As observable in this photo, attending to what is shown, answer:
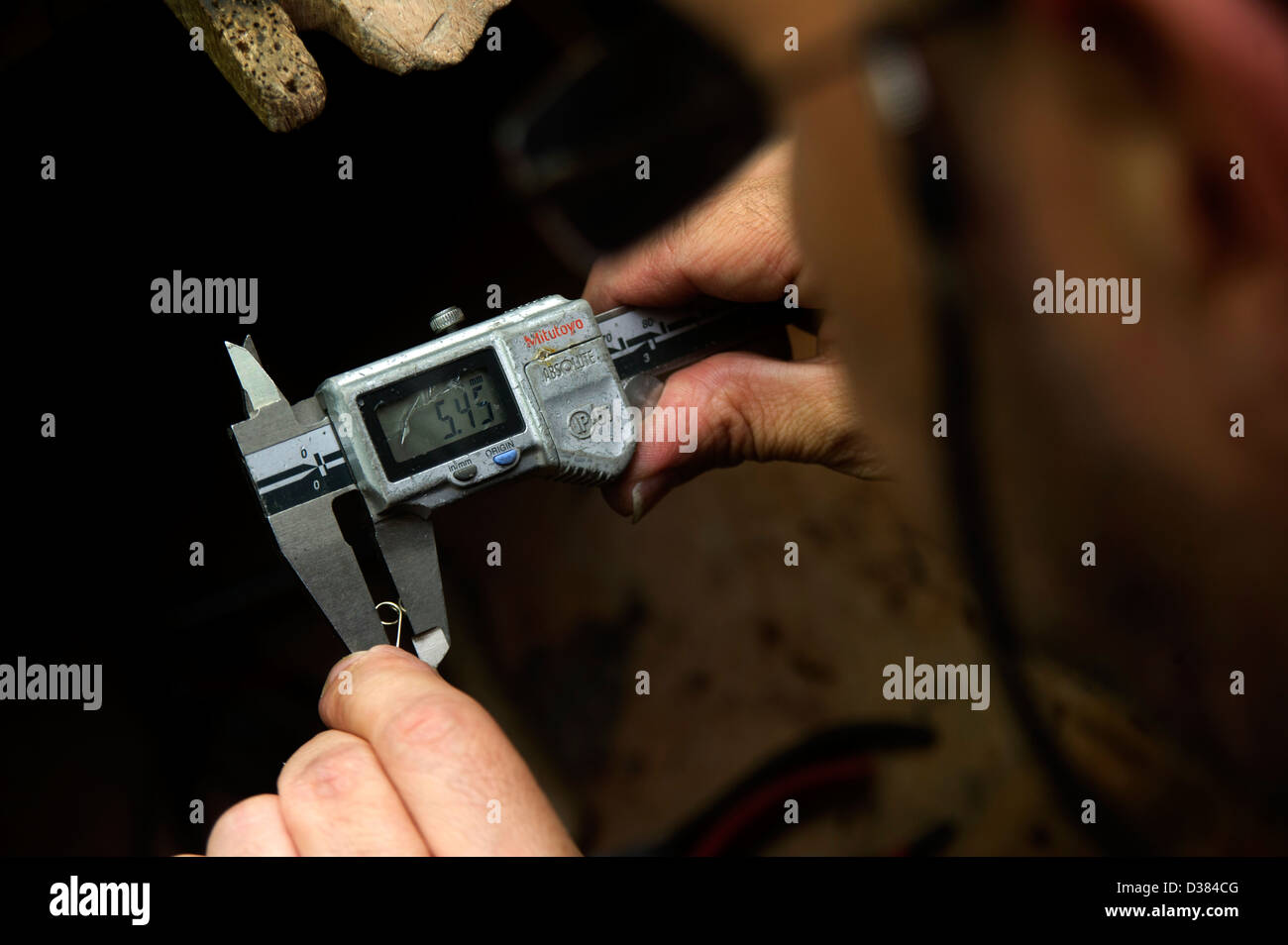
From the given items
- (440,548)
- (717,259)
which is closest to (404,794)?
(717,259)

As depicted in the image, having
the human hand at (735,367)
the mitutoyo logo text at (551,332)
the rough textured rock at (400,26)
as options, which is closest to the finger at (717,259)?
the human hand at (735,367)

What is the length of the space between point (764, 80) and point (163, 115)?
1.51 metres

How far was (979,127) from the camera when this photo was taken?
183mm

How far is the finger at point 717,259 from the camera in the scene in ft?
3.80

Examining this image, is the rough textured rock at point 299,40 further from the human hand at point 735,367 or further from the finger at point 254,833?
the finger at point 254,833

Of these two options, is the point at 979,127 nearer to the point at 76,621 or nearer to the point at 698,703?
the point at 698,703

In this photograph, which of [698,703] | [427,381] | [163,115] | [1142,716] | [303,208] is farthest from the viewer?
[698,703]

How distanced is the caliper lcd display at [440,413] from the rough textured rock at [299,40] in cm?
35

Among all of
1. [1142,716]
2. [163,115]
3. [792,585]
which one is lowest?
[792,585]

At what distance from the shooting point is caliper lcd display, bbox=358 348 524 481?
102 centimetres

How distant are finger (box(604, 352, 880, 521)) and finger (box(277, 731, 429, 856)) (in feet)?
1.49

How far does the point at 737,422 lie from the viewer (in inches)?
47.9

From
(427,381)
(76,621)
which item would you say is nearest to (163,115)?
(427,381)

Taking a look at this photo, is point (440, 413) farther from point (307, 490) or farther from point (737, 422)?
point (737, 422)
